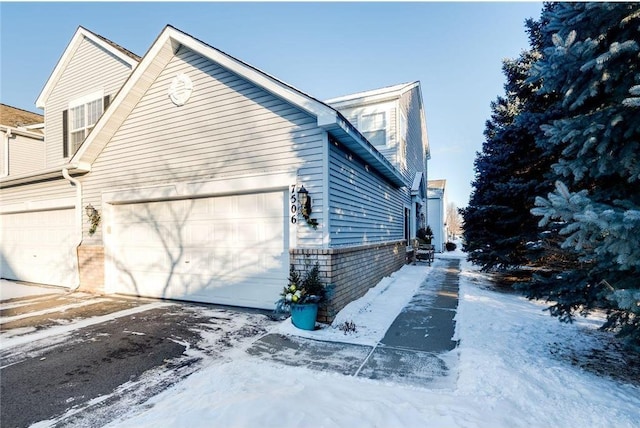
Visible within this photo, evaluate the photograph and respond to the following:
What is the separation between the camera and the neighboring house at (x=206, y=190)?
589 cm

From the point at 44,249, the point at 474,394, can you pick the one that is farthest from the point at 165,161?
the point at 474,394

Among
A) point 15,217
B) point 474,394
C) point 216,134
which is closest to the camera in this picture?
point 474,394

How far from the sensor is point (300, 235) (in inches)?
231

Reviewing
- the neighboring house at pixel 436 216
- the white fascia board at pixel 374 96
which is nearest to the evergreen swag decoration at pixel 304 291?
the white fascia board at pixel 374 96

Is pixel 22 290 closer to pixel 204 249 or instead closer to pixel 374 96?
pixel 204 249

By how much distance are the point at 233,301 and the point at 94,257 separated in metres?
4.68

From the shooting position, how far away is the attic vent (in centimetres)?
704

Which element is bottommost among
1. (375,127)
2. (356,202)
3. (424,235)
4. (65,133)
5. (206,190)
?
(424,235)

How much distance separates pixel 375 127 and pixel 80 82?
10785 mm

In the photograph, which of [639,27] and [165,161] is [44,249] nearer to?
[165,161]

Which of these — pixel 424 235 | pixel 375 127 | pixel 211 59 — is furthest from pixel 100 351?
pixel 424 235

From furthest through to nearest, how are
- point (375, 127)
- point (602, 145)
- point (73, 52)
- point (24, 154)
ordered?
point (24, 154) → point (375, 127) → point (73, 52) → point (602, 145)

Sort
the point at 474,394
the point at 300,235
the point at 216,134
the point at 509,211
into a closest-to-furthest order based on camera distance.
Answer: the point at 474,394 → the point at 300,235 → the point at 216,134 → the point at 509,211

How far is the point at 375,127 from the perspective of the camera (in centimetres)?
1238
